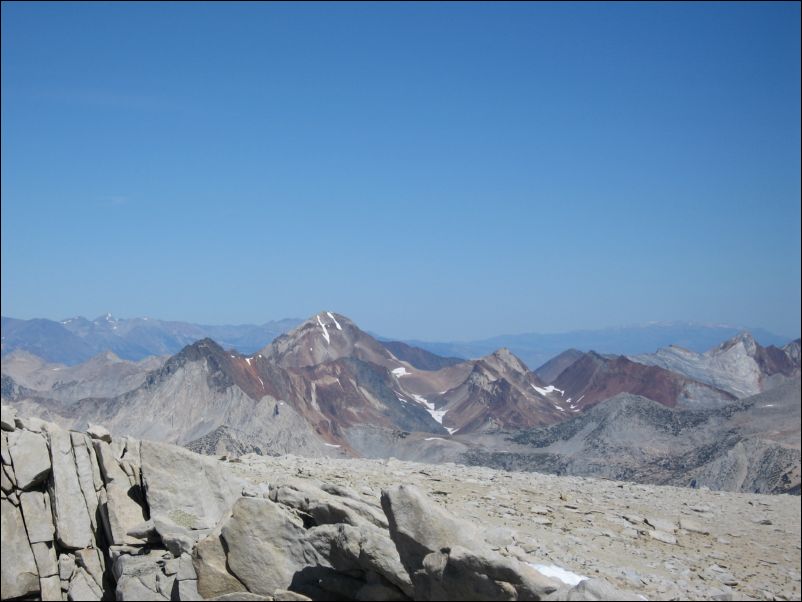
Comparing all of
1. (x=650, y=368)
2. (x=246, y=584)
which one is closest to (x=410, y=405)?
(x=650, y=368)

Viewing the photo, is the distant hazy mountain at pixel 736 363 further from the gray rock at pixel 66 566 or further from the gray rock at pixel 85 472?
the gray rock at pixel 66 566

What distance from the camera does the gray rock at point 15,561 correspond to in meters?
14.9

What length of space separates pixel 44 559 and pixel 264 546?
19.2 feet

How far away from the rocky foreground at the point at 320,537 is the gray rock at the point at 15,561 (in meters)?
0.03

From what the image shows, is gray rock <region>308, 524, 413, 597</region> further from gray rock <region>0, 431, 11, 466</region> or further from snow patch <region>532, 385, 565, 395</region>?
snow patch <region>532, 385, 565, 395</region>

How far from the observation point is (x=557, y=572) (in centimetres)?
1429

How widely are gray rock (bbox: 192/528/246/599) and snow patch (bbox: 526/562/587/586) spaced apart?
19.4ft

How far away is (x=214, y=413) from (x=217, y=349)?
16.0m

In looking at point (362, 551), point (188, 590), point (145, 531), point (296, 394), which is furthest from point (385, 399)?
point (362, 551)

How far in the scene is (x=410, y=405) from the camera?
13538 cm

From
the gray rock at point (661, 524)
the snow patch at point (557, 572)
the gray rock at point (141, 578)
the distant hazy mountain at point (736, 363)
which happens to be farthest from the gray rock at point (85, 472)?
the distant hazy mountain at point (736, 363)

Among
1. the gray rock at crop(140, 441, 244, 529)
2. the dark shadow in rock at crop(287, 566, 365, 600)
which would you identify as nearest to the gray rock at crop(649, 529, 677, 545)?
the dark shadow in rock at crop(287, 566, 365, 600)

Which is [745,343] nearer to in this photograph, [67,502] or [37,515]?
[67,502]

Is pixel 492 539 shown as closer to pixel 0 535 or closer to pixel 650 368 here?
pixel 0 535
